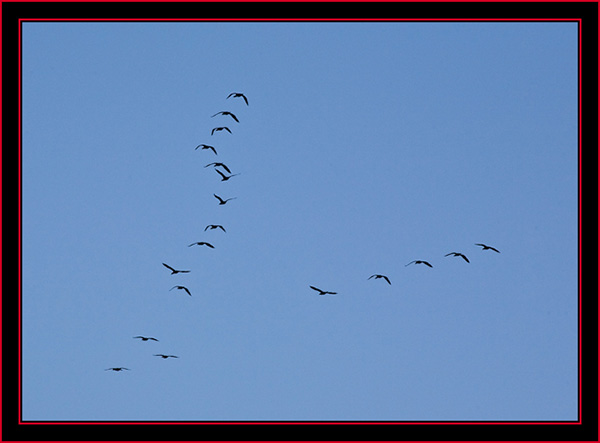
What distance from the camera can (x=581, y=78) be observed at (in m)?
43.2

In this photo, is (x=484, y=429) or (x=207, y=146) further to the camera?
(x=207, y=146)

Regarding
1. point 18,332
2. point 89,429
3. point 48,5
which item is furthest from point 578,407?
point 48,5

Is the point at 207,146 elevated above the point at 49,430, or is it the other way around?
the point at 207,146

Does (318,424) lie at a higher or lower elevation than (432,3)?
lower

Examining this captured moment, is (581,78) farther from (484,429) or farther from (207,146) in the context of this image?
(207,146)

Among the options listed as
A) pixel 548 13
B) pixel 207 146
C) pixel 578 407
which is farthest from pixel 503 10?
pixel 207 146

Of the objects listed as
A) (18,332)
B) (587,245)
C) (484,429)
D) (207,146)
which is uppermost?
(207,146)

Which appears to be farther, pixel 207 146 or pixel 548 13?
pixel 207 146

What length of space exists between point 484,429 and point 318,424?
5391mm

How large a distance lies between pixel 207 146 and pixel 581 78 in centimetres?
1769

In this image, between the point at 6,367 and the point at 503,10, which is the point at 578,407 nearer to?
the point at 503,10

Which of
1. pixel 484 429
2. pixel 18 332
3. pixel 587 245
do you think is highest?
pixel 587 245

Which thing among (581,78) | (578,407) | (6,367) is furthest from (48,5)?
(578,407)

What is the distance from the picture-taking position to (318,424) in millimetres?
42281
